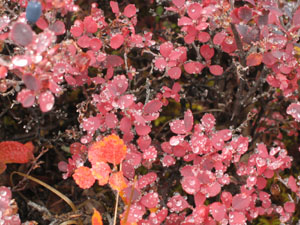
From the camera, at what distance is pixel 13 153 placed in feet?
3.81

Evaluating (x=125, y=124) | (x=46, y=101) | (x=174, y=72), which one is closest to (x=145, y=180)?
(x=125, y=124)

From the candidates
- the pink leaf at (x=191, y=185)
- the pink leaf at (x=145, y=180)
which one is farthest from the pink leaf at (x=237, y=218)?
the pink leaf at (x=145, y=180)

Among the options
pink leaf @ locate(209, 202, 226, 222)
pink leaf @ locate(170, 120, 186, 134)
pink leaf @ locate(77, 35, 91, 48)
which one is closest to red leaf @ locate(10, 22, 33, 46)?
pink leaf @ locate(77, 35, 91, 48)

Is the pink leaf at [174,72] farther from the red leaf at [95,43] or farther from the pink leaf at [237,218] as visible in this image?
the pink leaf at [237,218]

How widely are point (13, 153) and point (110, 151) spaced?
42cm

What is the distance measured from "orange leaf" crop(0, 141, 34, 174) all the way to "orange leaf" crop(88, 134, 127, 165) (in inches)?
14.4

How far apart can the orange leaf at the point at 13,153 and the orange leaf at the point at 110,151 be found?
37 cm

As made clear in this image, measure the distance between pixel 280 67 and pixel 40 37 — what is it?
66cm

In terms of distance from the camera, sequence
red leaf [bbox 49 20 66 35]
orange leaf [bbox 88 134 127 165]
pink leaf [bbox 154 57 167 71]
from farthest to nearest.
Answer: pink leaf [bbox 154 57 167 71], orange leaf [bbox 88 134 127 165], red leaf [bbox 49 20 66 35]

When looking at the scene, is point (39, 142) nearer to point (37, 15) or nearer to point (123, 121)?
point (123, 121)

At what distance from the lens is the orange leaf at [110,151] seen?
908mm

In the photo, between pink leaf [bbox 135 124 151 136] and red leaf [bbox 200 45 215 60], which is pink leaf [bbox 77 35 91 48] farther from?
red leaf [bbox 200 45 215 60]

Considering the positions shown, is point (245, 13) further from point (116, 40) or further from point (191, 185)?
point (191, 185)

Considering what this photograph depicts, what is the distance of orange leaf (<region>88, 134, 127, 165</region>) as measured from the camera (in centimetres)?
91
